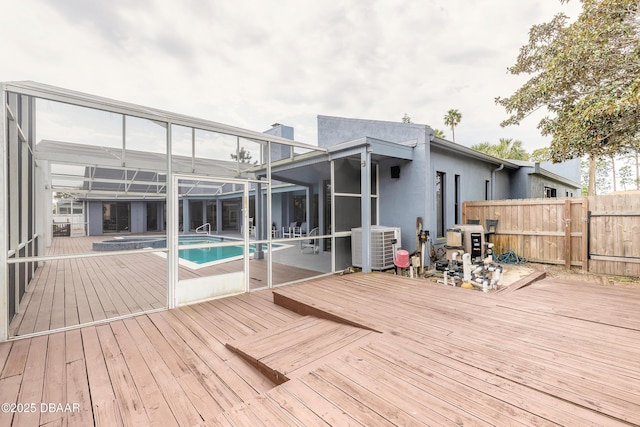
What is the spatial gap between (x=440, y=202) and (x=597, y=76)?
4.25 m

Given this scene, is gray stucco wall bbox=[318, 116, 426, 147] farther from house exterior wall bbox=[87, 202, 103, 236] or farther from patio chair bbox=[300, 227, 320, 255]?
house exterior wall bbox=[87, 202, 103, 236]

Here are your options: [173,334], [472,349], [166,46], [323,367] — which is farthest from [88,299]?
[166,46]

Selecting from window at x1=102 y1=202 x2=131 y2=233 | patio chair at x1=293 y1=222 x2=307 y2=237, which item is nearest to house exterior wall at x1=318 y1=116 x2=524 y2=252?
patio chair at x1=293 y1=222 x2=307 y2=237

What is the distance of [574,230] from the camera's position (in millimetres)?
5930

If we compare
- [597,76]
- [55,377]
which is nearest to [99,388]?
[55,377]

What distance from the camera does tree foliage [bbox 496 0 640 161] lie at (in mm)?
5250

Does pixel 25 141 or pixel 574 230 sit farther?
pixel 574 230

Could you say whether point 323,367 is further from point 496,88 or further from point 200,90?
point 496,88

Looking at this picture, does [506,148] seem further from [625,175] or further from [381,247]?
[381,247]

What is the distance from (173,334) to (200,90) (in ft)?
29.2

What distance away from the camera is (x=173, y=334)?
3.11 meters

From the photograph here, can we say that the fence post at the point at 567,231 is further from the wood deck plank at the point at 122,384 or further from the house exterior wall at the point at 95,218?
the house exterior wall at the point at 95,218

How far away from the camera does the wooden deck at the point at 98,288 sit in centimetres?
371

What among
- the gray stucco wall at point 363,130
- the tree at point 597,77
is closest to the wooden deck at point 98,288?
the gray stucco wall at point 363,130
